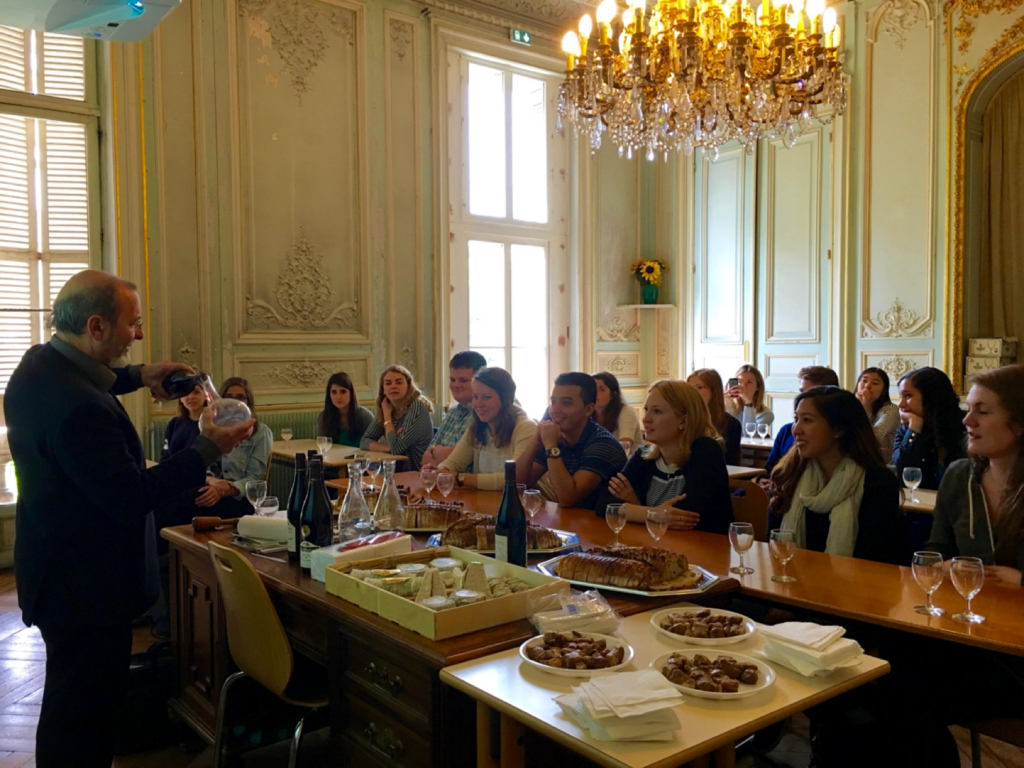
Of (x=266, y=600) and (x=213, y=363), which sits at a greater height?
(x=213, y=363)

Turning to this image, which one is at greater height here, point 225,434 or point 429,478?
point 225,434

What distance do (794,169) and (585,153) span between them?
1.90 m

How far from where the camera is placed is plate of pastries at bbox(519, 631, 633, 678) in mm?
1489

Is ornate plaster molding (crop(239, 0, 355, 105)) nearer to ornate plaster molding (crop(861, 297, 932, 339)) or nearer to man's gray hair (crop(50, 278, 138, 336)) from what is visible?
man's gray hair (crop(50, 278, 138, 336))

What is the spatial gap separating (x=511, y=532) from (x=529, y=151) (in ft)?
20.1

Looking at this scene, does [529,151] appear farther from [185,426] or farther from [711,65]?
[185,426]

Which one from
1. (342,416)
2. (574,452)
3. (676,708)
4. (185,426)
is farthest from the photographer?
(342,416)

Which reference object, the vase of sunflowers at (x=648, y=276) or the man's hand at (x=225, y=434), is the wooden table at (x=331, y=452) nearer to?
the man's hand at (x=225, y=434)

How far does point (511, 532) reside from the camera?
2.07 meters

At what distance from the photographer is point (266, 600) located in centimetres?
206

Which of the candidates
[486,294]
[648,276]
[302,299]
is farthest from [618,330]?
[302,299]

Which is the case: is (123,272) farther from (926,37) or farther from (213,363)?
(926,37)

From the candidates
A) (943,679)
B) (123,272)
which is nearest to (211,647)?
(943,679)

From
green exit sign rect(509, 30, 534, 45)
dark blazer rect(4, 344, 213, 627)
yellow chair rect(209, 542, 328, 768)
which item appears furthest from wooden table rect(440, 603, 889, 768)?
green exit sign rect(509, 30, 534, 45)
